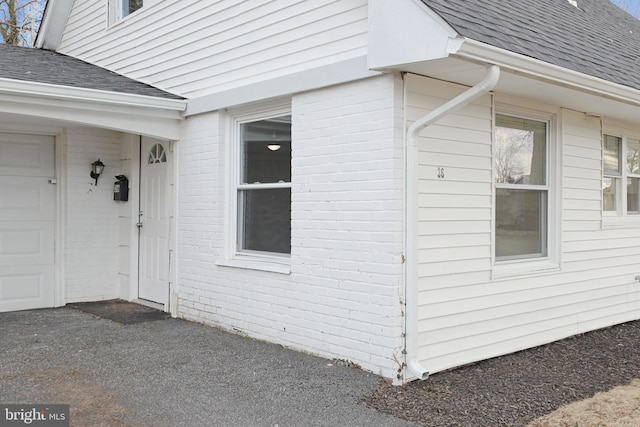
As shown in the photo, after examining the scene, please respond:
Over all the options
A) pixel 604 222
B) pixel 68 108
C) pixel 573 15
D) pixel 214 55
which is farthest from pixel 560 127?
pixel 68 108

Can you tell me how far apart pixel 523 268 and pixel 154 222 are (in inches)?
187

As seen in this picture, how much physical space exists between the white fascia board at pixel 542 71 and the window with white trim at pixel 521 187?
32.2 inches

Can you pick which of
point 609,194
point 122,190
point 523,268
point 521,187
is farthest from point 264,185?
point 609,194

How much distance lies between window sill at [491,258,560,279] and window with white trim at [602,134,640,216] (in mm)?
1595

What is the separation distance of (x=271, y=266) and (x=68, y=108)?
9.54ft

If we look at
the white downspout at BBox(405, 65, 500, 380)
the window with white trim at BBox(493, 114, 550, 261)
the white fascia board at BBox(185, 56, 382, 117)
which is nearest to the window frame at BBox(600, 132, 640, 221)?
the window with white trim at BBox(493, 114, 550, 261)

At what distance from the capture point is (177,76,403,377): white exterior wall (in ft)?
16.3

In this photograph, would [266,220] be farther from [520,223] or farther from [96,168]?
[96,168]

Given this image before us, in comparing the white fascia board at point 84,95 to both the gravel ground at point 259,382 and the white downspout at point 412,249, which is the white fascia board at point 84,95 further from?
the white downspout at point 412,249

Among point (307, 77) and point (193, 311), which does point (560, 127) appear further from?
point (193, 311)

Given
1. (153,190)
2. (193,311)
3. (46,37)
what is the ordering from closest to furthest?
(193,311)
(153,190)
(46,37)

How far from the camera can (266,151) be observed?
6.52 meters

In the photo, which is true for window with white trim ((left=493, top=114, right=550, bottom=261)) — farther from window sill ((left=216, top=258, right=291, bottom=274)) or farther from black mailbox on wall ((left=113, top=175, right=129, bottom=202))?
black mailbox on wall ((left=113, top=175, right=129, bottom=202))

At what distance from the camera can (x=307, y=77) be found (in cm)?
572
